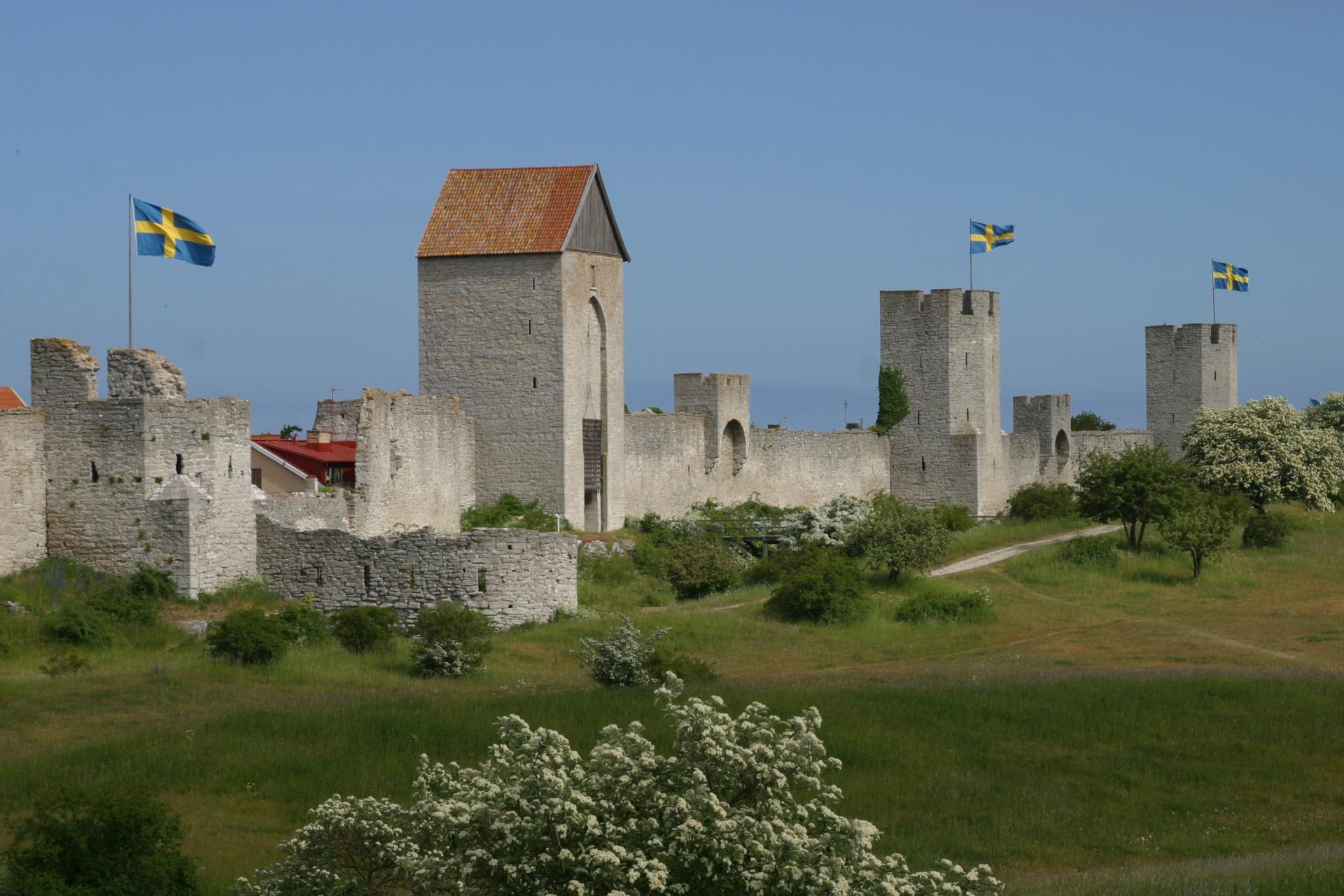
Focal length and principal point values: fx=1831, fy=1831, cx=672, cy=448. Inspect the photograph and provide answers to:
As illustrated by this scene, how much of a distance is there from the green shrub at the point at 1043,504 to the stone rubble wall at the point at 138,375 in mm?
24077

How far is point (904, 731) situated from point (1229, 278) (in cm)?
5080

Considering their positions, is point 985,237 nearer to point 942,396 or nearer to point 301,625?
point 942,396

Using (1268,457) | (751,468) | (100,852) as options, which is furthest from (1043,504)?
(100,852)

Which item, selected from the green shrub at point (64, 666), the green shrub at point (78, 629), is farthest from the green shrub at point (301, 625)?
the green shrub at point (64, 666)

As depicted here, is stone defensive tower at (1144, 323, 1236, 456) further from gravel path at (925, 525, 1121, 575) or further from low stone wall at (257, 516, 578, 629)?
low stone wall at (257, 516, 578, 629)

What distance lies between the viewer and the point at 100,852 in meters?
12.0

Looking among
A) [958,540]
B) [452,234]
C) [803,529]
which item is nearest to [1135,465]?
[958,540]

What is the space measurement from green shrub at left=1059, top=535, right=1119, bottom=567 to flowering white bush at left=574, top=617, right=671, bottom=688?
51.9 feet

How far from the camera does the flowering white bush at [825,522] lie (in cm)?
3741

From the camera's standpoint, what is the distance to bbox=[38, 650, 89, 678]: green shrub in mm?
21500

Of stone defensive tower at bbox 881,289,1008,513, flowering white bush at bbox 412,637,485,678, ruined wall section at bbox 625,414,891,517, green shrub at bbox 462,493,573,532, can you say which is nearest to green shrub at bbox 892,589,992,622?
green shrub at bbox 462,493,573,532

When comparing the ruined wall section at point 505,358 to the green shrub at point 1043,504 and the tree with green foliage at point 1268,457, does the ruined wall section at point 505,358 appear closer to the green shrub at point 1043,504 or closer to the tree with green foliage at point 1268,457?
the green shrub at point 1043,504

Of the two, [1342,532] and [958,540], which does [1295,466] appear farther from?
[958,540]

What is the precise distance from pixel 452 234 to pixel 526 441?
14.7 feet
